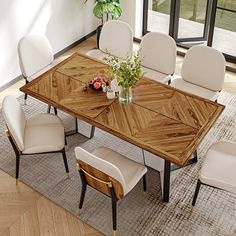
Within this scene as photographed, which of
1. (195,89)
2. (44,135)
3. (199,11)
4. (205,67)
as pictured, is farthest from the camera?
(199,11)

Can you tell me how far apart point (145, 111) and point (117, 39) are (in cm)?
146

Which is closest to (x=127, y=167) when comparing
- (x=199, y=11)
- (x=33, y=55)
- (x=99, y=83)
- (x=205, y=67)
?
(x=99, y=83)

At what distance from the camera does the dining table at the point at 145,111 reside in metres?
3.62

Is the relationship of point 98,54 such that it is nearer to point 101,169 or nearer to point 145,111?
point 145,111

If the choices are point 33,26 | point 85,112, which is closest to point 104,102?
point 85,112

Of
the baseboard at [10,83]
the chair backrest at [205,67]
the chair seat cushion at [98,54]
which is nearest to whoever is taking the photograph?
the chair backrest at [205,67]

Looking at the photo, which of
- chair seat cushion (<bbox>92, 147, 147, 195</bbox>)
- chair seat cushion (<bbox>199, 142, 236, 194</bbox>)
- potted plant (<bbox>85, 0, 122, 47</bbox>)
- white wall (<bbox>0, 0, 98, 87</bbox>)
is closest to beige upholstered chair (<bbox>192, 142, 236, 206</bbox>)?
chair seat cushion (<bbox>199, 142, 236, 194</bbox>)

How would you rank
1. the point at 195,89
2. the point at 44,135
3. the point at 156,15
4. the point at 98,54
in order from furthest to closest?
the point at 156,15 < the point at 98,54 < the point at 195,89 < the point at 44,135

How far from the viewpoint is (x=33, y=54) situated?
16.0 feet

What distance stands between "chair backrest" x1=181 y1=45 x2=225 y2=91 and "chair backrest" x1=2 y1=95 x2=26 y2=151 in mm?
1856

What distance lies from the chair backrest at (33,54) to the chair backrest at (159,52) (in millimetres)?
1109

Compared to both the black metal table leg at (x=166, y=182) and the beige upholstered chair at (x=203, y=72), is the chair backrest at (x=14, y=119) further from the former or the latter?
the beige upholstered chair at (x=203, y=72)

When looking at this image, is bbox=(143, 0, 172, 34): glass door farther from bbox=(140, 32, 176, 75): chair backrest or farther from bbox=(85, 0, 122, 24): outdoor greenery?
bbox=(140, 32, 176, 75): chair backrest

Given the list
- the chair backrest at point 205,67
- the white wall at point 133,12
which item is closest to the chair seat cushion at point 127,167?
the chair backrest at point 205,67
